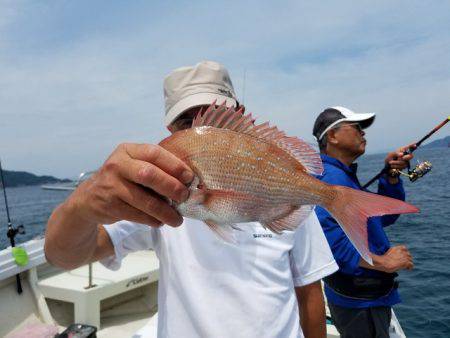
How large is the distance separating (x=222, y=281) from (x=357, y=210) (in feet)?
2.72

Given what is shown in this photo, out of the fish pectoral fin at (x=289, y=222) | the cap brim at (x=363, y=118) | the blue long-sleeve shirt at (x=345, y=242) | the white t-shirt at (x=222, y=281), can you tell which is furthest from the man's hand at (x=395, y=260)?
the fish pectoral fin at (x=289, y=222)

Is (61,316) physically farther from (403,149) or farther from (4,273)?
(403,149)

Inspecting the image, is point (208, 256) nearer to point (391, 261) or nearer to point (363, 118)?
point (391, 261)

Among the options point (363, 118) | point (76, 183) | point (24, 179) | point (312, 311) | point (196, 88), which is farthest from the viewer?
point (24, 179)

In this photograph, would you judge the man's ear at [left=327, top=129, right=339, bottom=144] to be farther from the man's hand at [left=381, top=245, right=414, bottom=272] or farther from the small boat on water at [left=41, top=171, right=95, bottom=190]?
the small boat on water at [left=41, top=171, right=95, bottom=190]

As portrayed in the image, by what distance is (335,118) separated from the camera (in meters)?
4.00

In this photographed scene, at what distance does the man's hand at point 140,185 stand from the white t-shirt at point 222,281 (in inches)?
25.7

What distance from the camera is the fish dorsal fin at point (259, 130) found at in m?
1.46

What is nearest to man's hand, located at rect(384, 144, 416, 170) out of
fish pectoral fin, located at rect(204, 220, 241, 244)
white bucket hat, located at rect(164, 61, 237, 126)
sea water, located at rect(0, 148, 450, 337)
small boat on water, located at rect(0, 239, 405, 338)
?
small boat on water, located at rect(0, 239, 405, 338)

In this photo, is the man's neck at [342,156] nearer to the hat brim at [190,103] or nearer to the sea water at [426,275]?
the hat brim at [190,103]

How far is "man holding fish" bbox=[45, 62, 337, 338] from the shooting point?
1596mm

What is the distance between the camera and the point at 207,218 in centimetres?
142

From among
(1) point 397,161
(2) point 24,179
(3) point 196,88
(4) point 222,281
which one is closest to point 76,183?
(3) point 196,88

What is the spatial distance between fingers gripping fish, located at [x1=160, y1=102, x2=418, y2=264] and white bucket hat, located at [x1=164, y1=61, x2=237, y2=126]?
59 cm
